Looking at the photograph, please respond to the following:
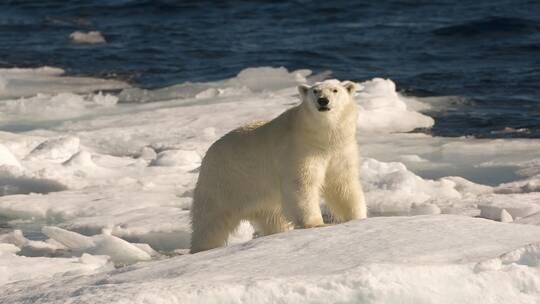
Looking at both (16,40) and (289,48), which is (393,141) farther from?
(16,40)

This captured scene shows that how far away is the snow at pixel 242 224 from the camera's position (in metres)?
4.11

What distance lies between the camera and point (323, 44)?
17.5 m

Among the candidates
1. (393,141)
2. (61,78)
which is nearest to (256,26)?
(61,78)

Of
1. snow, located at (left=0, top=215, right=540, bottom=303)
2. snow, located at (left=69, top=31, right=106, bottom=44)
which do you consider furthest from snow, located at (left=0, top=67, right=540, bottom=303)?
snow, located at (left=69, top=31, right=106, bottom=44)

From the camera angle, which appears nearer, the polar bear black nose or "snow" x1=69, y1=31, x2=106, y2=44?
the polar bear black nose

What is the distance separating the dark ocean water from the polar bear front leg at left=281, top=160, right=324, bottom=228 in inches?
235

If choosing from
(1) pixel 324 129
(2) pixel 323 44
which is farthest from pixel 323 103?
(2) pixel 323 44

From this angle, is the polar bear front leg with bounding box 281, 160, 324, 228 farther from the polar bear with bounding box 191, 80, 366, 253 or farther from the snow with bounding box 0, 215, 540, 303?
the snow with bounding box 0, 215, 540, 303

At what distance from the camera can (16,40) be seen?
61.2 ft

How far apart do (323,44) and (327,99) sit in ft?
39.2

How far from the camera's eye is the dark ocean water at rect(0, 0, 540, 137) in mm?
13914

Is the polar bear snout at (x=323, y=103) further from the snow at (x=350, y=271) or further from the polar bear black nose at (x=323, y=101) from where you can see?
the snow at (x=350, y=271)

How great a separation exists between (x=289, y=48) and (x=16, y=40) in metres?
4.64

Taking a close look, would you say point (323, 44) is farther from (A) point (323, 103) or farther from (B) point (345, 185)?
(A) point (323, 103)
